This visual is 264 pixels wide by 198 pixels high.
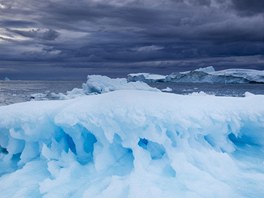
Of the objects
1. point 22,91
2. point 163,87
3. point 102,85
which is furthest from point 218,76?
point 102,85

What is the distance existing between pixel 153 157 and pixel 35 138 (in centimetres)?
185

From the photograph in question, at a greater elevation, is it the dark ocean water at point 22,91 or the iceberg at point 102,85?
the iceberg at point 102,85

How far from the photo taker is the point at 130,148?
5395mm

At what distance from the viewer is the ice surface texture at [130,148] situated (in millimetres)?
4672

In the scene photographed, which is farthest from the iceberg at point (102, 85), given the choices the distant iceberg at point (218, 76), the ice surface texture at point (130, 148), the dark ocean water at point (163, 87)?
the distant iceberg at point (218, 76)

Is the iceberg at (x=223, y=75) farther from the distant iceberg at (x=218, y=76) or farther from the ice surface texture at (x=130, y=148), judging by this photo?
the ice surface texture at (x=130, y=148)

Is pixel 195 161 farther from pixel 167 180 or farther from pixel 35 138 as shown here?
pixel 35 138

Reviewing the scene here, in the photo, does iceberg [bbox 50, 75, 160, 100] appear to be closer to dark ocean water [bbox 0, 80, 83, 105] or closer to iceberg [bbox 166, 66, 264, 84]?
dark ocean water [bbox 0, 80, 83, 105]

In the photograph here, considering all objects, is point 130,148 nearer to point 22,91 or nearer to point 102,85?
point 102,85

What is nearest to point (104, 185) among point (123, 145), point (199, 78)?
point (123, 145)

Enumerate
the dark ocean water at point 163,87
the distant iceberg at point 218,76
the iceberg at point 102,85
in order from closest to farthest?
1. the iceberg at point 102,85
2. the dark ocean water at point 163,87
3. the distant iceberg at point 218,76

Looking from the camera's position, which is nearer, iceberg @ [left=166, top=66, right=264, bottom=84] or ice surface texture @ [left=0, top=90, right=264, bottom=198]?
ice surface texture @ [left=0, top=90, right=264, bottom=198]

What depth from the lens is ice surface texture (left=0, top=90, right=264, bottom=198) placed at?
467 centimetres

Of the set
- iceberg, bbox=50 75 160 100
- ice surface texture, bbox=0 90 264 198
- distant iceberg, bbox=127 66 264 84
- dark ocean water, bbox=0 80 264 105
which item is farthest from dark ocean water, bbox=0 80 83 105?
ice surface texture, bbox=0 90 264 198
